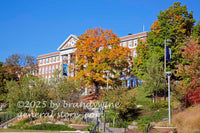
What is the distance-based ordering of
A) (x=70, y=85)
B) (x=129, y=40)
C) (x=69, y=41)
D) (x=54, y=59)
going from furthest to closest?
(x=54, y=59) < (x=69, y=41) < (x=129, y=40) < (x=70, y=85)

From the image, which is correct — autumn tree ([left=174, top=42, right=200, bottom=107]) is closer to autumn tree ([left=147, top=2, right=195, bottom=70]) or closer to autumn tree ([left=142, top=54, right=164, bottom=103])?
autumn tree ([left=142, top=54, right=164, bottom=103])

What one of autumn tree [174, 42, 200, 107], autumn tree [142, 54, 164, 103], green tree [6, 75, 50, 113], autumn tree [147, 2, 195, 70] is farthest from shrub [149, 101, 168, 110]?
green tree [6, 75, 50, 113]

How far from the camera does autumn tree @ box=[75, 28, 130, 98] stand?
45.2 m

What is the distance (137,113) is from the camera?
31688 millimetres

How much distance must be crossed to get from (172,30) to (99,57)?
1210cm

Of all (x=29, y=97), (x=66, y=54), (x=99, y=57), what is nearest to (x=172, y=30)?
(x=99, y=57)

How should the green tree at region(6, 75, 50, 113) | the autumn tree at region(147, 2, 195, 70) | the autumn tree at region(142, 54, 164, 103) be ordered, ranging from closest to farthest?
the green tree at region(6, 75, 50, 113)
the autumn tree at region(142, 54, 164, 103)
the autumn tree at region(147, 2, 195, 70)

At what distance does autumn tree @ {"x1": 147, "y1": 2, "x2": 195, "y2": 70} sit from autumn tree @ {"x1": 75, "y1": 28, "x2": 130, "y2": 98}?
5778 millimetres

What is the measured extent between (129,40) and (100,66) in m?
19.6

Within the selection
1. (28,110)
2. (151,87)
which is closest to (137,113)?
(151,87)

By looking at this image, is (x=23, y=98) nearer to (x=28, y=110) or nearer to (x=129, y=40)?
(x=28, y=110)

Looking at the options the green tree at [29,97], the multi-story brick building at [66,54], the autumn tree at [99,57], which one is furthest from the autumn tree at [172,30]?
the green tree at [29,97]

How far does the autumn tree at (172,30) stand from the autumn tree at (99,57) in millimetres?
5778

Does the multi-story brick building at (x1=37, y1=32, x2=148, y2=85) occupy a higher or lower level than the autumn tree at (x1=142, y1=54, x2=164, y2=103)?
higher
